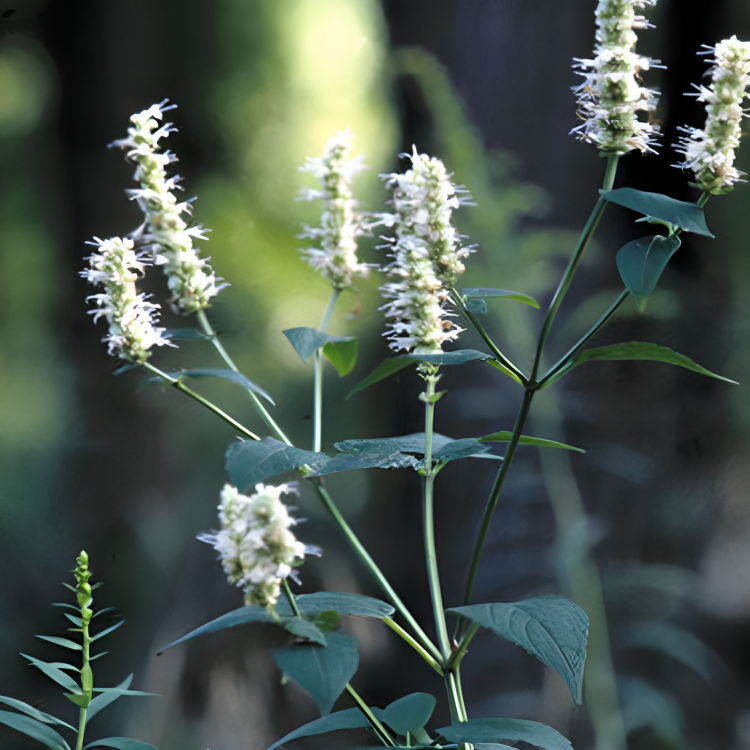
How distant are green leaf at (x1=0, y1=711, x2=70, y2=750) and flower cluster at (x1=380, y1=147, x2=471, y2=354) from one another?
1.24ft

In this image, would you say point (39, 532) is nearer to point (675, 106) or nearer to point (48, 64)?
point (48, 64)

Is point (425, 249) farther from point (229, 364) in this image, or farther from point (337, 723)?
point (337, 723)

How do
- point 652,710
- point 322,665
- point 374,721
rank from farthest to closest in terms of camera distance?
point 652,710 < point 374,721 < point 322,665

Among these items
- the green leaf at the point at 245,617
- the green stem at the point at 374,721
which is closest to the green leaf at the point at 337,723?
the green stem at the point at 374,721

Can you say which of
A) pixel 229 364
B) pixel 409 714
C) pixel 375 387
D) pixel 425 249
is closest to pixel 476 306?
pixel 425 249

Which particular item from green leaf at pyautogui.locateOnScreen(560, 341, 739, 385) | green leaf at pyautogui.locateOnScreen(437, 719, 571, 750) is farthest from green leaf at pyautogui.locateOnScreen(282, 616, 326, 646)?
green leaf at pyautogui.locateOnScreen(560, 341, 739, 385)

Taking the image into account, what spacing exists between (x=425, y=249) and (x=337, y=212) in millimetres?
101

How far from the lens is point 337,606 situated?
16.4 inches

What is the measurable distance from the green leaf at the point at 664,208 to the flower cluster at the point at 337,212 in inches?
7.6

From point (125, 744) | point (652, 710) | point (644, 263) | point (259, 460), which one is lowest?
point (652, 710)

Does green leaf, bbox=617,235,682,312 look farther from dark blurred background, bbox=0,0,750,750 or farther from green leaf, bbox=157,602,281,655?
dark blurred background, bbox=0,0,750,750

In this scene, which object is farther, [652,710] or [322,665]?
[652,710]

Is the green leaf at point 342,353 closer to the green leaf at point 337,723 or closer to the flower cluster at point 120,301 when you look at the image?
the flower cluster at point 120,301

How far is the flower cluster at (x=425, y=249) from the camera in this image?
441 millimetres
